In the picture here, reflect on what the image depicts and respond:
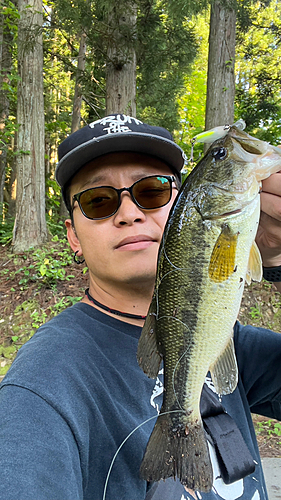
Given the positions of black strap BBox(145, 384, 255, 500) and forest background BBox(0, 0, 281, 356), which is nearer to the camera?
black strap BBox(145, 384, 255, 500)

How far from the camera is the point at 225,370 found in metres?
1.23

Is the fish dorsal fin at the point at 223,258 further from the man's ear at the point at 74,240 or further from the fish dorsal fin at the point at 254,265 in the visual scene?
the man's ear at the point at 74,240

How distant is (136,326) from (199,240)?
0.66 metres

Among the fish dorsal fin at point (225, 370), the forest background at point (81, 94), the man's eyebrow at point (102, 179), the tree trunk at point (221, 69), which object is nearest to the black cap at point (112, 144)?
the man's eyebrow at point (102, 179)

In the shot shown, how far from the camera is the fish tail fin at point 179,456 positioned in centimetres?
108

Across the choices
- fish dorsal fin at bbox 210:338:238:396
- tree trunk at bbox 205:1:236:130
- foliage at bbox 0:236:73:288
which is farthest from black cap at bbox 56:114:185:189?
tree trunk at bbox 205:1:236:130

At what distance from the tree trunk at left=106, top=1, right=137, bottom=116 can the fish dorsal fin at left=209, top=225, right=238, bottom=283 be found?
5739 mm

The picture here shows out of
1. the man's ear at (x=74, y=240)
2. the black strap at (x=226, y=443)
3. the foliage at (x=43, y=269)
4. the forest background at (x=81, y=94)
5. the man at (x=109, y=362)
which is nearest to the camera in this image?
the man at (x=109, y=362)

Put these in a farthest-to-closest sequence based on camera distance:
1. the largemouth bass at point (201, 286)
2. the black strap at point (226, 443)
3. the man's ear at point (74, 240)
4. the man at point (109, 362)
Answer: the man's ear at point (74, 240)
the black strap at point (226, 443)
the largemouth bass at point (201, 286)
the man at point (109, 362)

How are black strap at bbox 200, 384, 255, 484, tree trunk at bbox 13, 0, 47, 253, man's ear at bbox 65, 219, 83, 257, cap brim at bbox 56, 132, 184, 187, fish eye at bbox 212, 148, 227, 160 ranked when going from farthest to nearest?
1. tree trunk at bbox 13, 0, 47, 253
2. man's ear at bbox 65, 219, 83, 257
3. cap brim at bbox 56, 132, 184, 187
4. black strap at bbox 200, 384, 255, 484
5. fish eye at bbox 212, 148, 227, 160

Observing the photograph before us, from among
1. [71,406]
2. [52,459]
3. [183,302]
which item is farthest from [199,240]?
[52,459]

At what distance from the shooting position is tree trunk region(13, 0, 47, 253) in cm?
723

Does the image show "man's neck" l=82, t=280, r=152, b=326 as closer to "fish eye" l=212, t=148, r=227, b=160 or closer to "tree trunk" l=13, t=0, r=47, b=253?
"fish eye" l=212, t=148, r=227, b=160

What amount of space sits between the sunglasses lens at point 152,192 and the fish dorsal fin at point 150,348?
0.57 m
